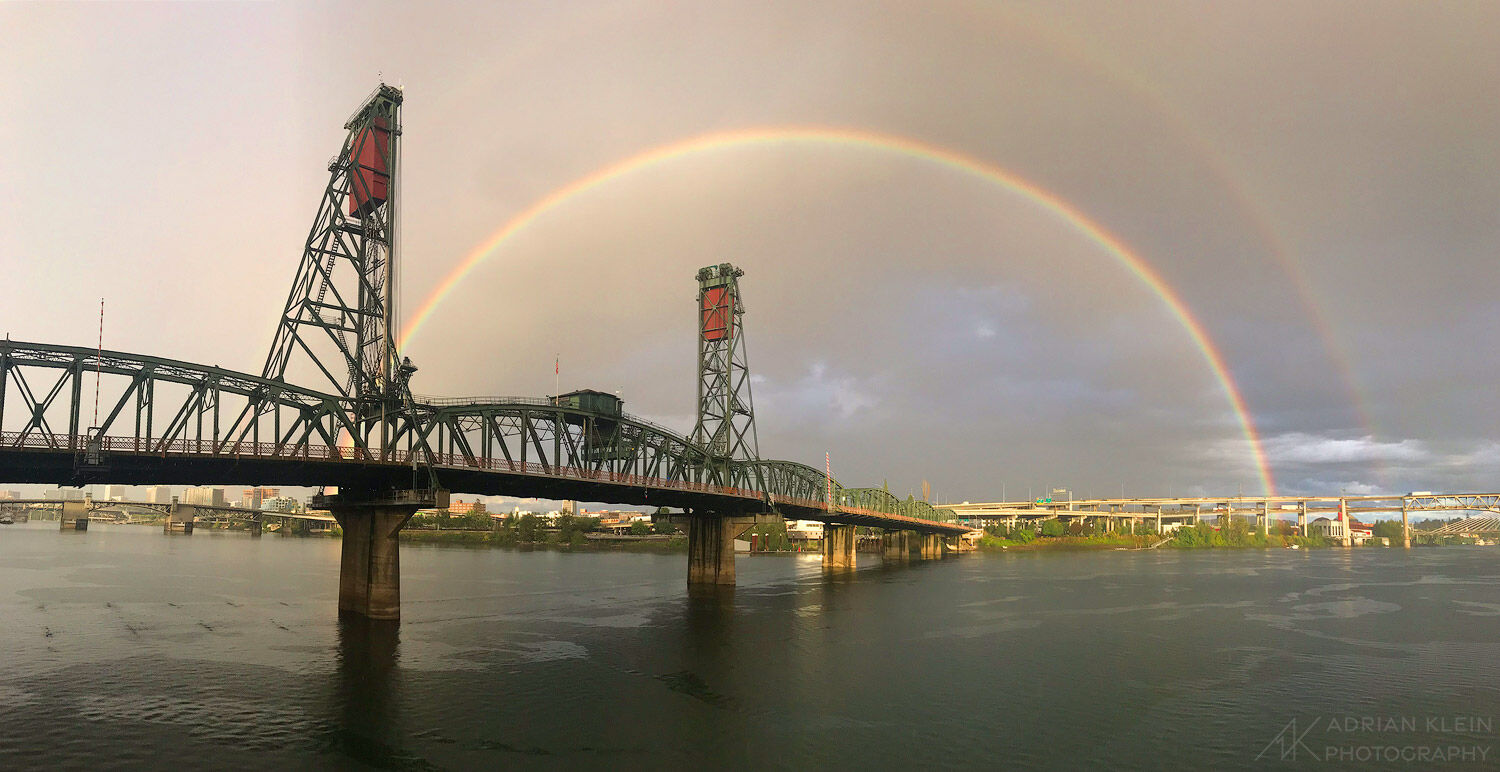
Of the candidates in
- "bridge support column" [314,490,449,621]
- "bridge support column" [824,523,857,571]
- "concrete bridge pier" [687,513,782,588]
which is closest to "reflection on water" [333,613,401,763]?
"bridge support column" [314,490,449,621]

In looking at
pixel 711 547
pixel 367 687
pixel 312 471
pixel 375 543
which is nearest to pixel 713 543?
pixel 711 547

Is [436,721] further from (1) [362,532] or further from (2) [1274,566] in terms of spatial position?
(2) [1274,566]

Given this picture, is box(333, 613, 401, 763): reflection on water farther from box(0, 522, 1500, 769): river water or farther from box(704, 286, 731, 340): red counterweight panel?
box(704, 286, 731, 340): red counterweight panel

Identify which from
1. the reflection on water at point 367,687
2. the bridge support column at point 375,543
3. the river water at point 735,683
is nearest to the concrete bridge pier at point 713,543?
the river water at point 735,683

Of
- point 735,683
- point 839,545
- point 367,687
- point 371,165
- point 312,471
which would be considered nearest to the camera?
point 367,687

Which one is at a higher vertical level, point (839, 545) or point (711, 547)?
point (711, 547)

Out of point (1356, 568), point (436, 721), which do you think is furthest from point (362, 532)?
point (1356, 568)

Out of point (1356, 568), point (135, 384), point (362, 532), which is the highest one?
point (135, 384)

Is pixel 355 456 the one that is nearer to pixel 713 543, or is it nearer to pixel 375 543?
pixel 375 543
